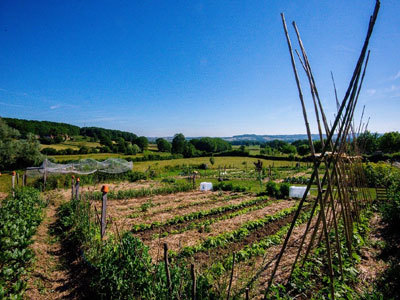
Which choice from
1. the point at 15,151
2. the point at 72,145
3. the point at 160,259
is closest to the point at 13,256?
the point at 160,259

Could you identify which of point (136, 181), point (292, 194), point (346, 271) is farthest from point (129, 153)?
point (346, 271)

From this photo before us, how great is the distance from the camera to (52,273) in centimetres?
484

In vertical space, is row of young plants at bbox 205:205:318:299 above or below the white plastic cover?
below

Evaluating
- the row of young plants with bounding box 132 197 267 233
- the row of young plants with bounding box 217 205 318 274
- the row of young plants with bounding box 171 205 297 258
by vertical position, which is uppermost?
the row of young plants with bounding box 217 205 318 274

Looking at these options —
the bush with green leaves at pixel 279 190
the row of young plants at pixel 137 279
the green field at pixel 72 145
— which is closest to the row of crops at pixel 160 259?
the row of young plants at pixel 137 279

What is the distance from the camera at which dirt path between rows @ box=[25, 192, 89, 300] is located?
4133 millimetres

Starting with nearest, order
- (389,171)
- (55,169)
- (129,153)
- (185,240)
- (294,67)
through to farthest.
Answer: (294,67) → (185,240) → (389,171) → (55,169) → (129,153)

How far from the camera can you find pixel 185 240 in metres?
6.66

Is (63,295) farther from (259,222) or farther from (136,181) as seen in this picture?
(136,181)

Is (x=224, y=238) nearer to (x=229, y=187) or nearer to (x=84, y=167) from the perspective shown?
(x=229, y=187)

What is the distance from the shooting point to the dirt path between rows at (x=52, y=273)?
413cm

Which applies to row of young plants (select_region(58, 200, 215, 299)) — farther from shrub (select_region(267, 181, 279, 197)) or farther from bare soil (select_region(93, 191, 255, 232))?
shrub (select_region(267, 181, 279, 197))

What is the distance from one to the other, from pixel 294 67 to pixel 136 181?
21.1 metres

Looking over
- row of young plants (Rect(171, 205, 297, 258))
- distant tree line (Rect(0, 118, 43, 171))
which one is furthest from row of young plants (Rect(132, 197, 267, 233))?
distant tree line (Rect(0, 118, 43, 171))
